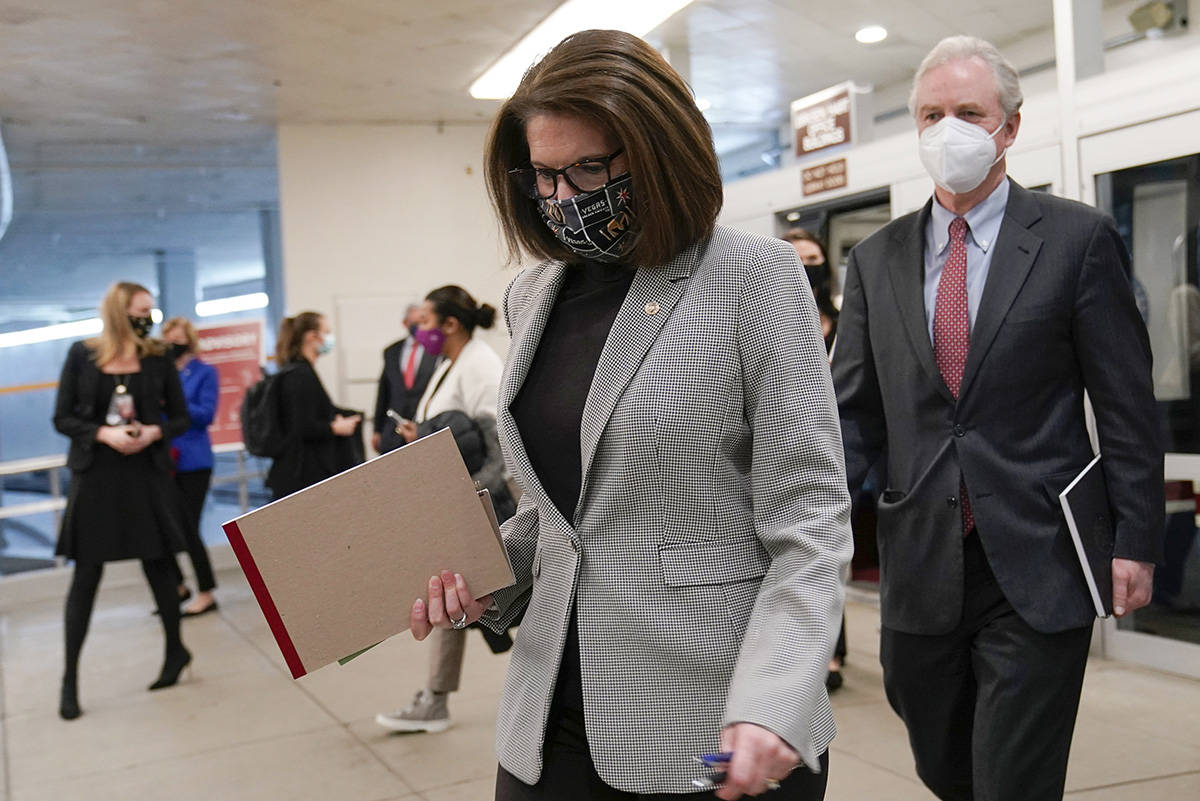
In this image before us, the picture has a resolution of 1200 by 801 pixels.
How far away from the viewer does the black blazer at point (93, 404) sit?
5469 mm

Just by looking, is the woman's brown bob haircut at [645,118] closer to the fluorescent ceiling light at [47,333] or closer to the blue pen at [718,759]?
the blue pen at [718,759]

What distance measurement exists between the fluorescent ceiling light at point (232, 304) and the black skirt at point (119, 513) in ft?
56.4

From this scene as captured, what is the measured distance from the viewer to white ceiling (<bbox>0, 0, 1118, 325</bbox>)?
7250 mm

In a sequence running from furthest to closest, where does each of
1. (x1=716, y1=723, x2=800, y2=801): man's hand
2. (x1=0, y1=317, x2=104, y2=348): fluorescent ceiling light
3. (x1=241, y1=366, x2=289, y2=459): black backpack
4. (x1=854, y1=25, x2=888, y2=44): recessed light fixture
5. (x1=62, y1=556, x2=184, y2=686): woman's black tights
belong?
1. (x1=0, y1=317, x2=104, y2=348): fluorescent ceiling light
2. (x1=854, y1=25, x2=888, y2=44): recessed light fixture
3. (x1=241, y1=366, x2=289, y2=459): black backpack
4. (x1=62, y1=556, x2=184, y2=686): woman's black tights
5. (x1=716, y1=723, x2=800, y2=801): man's hand

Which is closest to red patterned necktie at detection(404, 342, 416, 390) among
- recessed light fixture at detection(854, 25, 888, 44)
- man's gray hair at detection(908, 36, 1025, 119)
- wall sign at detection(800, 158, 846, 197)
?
wall sign at detection(800, 158, 846, 197)

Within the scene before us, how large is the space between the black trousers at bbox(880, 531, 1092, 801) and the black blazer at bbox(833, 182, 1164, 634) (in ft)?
0.16

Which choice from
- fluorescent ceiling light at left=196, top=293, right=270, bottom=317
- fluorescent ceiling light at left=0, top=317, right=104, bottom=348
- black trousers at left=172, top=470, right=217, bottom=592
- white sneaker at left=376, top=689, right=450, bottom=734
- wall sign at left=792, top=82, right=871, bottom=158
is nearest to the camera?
white sneaker at left=376, top=689, right=450, bottom=734

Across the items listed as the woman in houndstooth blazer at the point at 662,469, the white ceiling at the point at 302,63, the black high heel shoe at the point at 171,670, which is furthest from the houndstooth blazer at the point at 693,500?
the white ceiling at the point at 302,63

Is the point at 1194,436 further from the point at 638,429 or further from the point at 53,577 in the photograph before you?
the point at 53,577

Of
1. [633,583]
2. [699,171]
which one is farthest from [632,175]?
[633,583]

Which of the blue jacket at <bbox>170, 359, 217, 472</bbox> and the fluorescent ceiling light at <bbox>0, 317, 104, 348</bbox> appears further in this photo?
the fluorescent ceiling light at <bbox>0, 317, 104, 348</bbox>

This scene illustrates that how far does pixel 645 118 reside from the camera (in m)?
1.48

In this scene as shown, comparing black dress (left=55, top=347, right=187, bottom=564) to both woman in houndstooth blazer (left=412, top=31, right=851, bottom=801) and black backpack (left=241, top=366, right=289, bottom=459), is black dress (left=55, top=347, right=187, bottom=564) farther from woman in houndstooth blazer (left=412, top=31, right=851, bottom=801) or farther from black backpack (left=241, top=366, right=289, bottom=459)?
woman in houndstooth blazer (left=412, top=31, right=851, bottom=801)

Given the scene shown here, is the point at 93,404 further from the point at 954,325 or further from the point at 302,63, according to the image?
the point at 954,325
